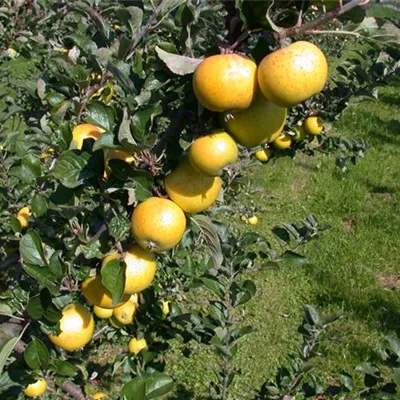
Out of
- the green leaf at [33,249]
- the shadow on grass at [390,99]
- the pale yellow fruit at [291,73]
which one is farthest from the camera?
the shadow on grass at [390,99]

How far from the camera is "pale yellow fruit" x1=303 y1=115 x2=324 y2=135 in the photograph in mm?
2382

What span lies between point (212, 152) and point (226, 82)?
0.12m

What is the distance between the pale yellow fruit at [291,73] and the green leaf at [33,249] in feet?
1.74

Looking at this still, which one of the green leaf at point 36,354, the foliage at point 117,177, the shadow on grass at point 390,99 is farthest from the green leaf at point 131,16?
the shadow on grass at point 390,99

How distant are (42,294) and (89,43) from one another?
0.61m

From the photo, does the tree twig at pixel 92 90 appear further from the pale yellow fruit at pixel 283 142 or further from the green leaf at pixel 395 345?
the pale yellow fruit at pixel 283 142

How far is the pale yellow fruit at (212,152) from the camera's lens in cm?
84

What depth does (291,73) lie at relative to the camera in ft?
2.40

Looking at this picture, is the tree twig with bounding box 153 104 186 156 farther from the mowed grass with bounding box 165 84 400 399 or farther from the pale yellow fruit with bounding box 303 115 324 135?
the pale yellow fruit with bounding box 303 115 324 135

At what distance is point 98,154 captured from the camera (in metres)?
1.01

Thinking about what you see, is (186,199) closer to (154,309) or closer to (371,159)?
(154,309)

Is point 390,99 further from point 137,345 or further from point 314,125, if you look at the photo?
point 137,345

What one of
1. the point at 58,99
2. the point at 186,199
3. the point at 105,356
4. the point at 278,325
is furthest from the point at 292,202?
the point at 186,199

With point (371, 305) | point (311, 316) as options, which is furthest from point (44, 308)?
point (371, 305)
